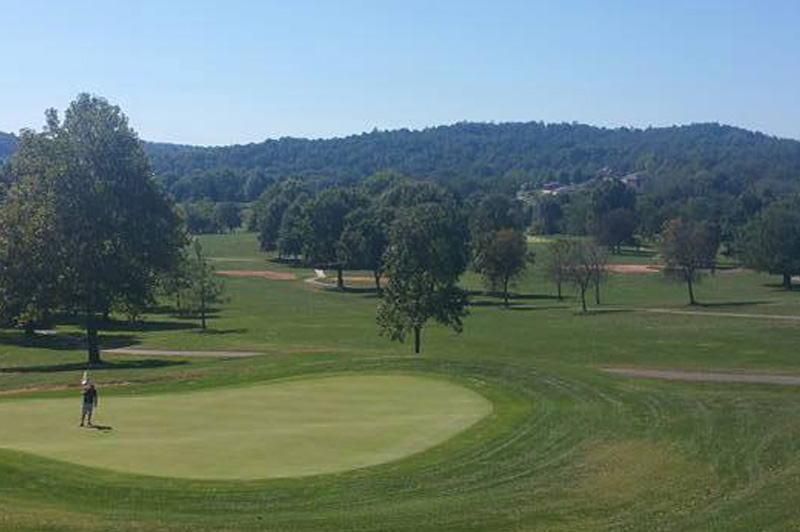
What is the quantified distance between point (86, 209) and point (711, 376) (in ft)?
117

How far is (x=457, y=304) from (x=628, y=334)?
19907 mm

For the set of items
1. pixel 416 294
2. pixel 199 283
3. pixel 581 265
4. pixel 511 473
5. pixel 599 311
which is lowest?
pixel 599 311

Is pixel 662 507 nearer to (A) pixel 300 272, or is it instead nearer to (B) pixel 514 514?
(B) pixel 514 514

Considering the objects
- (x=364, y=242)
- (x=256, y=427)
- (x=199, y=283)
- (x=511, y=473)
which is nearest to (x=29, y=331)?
(x=199, y=283)

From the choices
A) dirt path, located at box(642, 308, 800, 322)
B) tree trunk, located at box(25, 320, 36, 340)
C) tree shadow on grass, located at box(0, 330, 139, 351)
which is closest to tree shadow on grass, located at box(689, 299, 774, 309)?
dirt path, located at box(642, 308, 800, 322)

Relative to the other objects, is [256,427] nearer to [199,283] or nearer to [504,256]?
[199,283]

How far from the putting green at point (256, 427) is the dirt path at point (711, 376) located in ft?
43.6

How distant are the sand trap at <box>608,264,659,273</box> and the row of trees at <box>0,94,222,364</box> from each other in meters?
99.3

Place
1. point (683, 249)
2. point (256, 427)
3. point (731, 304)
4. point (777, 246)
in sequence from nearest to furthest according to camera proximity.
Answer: point (256, 427) → point (731, 304) → point (683, 249) → point (777, 246)

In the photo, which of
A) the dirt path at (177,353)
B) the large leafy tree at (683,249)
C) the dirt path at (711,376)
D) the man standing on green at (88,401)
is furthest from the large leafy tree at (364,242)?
the man standing on green at (88,401)

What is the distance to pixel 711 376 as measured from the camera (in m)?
47.1

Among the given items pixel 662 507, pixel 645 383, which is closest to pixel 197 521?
pixel 662 507

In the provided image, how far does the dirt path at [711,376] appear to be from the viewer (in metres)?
44.4

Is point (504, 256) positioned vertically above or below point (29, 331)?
above
